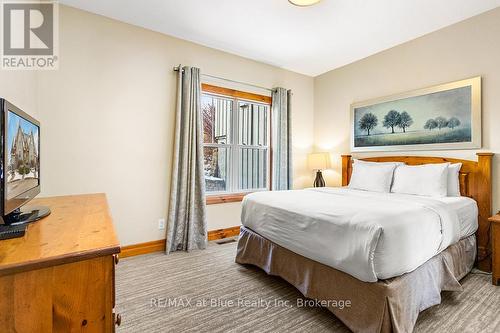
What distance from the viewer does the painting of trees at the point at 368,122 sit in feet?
11.6

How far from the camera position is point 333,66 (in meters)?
4.05

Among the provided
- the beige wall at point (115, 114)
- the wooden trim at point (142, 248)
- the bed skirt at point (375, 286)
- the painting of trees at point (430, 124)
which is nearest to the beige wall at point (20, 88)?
the beige wall at point (115, 114)

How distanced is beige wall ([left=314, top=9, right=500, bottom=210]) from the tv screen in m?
3.69

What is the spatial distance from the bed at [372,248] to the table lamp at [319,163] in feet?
5.91

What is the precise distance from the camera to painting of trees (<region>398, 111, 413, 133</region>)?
10.4ft

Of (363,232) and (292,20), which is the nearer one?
(363,232)

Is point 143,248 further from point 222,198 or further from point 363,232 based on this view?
point 363,232

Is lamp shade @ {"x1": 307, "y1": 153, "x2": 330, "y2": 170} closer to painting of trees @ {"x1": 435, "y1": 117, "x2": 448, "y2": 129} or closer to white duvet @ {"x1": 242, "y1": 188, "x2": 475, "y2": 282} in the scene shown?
painting of trees @ {"x1": 435, "y1": 117, "x2": 448, "y2": 129}

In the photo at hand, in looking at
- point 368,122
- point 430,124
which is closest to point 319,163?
point 368,122

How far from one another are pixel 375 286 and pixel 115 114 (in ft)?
9.46

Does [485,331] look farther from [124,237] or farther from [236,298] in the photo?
[124,237]

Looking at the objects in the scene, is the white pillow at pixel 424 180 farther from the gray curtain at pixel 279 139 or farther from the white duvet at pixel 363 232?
the gray curtain at pixel 279 139

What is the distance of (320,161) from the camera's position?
13.5 ft

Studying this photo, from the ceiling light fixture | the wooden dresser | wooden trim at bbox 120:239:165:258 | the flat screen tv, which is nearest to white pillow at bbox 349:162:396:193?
the ceiling light fixture
